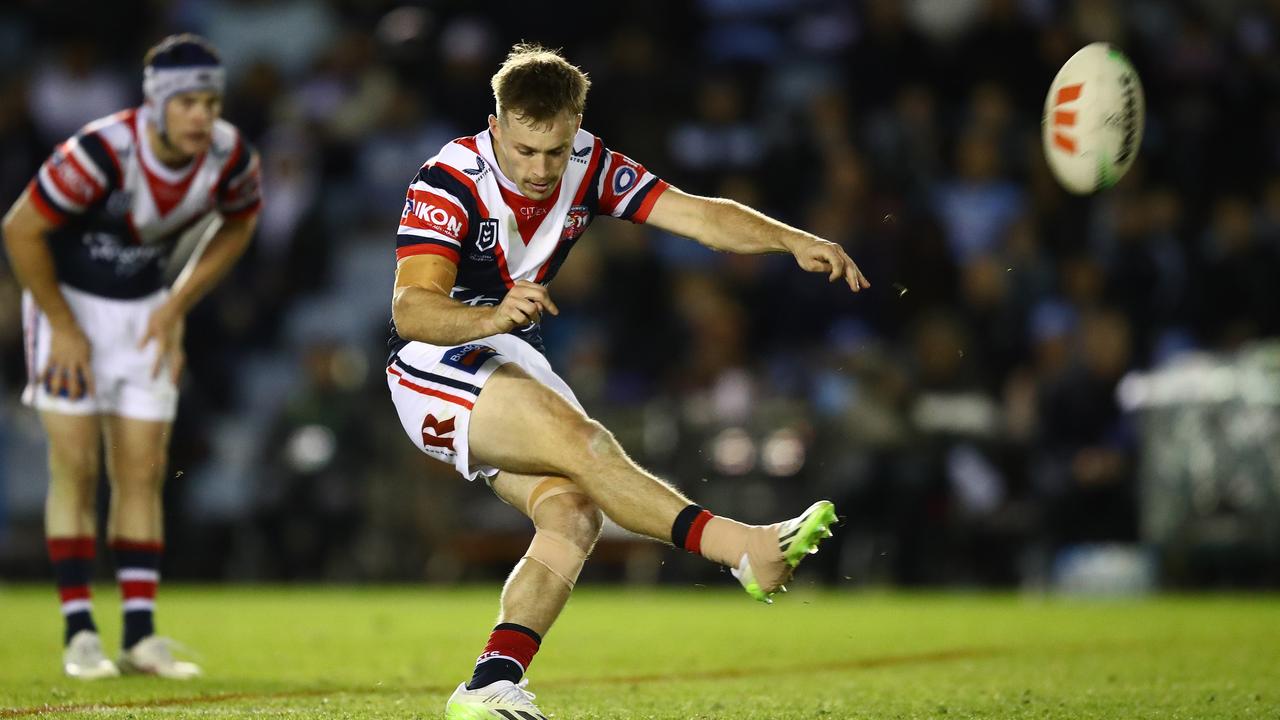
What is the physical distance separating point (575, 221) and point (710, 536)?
143cm

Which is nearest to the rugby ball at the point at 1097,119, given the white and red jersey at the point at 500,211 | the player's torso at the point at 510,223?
the white and red jersey at the point at 500,211

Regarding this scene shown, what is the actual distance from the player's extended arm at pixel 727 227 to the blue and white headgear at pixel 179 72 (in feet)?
7.79

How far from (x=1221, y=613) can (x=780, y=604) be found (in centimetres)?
307

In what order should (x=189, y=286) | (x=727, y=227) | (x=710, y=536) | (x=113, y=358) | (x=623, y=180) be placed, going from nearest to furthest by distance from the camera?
(x=710, y=536) < (x=727, y=227) < (x=623, y=180) < (x=113, y=358) < (x=189, y=286)

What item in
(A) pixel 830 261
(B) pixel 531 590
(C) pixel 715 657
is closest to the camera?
(B) pixel 531 590

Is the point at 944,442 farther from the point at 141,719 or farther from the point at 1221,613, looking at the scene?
the point at 141,719

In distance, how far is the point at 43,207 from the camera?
24.6 feet

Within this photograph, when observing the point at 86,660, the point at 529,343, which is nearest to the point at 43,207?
the point at 86,660

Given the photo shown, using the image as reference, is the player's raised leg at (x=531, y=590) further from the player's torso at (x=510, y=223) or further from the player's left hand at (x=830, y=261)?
the player's left hand at (x=830, y=261)

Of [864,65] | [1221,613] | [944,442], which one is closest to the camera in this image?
[1221,613]

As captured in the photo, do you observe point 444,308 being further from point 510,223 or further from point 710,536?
point 710,536

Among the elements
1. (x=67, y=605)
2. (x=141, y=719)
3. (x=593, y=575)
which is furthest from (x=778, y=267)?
(x=141, y=719)

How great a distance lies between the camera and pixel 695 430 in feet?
46.7

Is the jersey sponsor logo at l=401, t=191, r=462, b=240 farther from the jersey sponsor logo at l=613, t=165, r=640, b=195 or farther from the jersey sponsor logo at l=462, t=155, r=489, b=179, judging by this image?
the jersey sponsor logo at l=613, t=165, r=640, b=195
